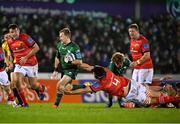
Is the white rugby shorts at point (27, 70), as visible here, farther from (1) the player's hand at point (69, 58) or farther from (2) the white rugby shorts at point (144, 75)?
(2) the white rugby shorts at point (144, 75)

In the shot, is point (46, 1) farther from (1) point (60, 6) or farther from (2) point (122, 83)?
(2) point (122, 83)

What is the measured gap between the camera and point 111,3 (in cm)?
3691

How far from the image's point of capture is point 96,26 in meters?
33.1

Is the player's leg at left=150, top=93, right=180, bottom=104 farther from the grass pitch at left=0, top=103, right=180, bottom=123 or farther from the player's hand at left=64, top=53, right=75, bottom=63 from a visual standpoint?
the player's hand at left=64, top=53, right=75, bottom=63

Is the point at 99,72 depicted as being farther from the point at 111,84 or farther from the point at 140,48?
the point at 140,48

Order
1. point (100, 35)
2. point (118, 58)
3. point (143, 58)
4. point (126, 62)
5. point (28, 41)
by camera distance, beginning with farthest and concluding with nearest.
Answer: point (100, 35) → point (143, 58) → point (28, 41) → point (126, 62) → point (118, 58)

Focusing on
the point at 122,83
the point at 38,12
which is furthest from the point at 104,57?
the point at 122,83

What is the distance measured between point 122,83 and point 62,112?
1.77m

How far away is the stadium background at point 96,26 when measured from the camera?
2931 centimetres

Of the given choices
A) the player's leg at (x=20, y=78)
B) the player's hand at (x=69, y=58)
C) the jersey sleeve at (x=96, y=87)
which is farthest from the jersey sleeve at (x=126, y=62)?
the player's leg at (x=20, y=78)

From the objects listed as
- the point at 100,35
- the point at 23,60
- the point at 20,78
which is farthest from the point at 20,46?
the point at 100,35

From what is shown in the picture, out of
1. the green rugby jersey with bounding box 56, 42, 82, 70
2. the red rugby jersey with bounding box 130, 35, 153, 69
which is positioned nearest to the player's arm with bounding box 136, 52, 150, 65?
the red rugby jersey with bounding box 130, 35, 153, 69

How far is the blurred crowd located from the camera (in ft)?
97.8

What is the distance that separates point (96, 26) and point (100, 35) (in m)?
0.99
